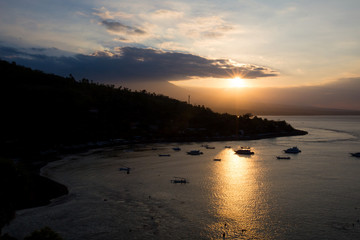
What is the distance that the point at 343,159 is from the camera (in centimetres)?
9088

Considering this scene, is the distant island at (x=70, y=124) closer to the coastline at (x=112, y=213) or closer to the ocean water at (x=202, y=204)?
the coastline at (x=112, y=213)

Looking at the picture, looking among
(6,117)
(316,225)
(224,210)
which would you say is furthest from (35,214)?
(6,117)

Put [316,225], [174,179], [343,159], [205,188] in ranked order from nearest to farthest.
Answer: [316,225] < [205,188] < [174,179] < [343,159]

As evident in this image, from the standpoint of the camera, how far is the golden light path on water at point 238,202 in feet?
113

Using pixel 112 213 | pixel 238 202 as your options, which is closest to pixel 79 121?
pixel 112 213

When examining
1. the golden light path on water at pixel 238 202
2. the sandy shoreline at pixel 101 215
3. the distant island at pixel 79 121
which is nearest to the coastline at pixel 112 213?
the sandy shoreline at pixel 101 215

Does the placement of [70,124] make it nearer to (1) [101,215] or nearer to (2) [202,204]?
(1) [101,215]

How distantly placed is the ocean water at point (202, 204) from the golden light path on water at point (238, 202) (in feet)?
0.38

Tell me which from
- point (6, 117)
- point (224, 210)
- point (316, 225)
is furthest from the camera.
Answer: point (6, 117)

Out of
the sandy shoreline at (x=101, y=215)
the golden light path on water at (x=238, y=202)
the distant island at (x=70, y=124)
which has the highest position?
the distant island at (x=70, y=124)

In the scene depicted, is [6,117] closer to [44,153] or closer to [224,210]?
[44,153]

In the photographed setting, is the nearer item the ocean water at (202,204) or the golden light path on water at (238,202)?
the ocean water at (202,204)

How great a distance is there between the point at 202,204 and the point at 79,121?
116112 millimetres

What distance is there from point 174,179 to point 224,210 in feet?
72.7
